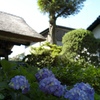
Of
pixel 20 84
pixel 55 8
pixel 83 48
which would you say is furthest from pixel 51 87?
pixel 55 8

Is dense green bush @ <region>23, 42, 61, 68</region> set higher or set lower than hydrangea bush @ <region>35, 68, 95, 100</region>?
higher

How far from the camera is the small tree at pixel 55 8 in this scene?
19.9 m

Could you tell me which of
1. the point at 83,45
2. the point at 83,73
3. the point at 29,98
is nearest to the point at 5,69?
the point at 29,98

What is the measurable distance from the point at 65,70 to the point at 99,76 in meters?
0.87

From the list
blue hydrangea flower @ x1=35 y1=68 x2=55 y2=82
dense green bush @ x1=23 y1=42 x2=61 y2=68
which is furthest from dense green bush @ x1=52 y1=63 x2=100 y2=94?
dense green bush @ x1=23 y1=42 x2=61 y2=68

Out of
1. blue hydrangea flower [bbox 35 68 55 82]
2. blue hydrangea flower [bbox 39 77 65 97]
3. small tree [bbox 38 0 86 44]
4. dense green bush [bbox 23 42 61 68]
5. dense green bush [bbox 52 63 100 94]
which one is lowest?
dense green bush [bbox 52 63 100 94]

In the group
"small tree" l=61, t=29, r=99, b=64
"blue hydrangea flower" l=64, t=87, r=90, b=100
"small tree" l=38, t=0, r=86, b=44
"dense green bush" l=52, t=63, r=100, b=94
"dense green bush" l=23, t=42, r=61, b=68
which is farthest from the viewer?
"small tree" l=38, t=0, r=86, b=44

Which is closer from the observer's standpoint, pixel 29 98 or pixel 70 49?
pixel 29 98

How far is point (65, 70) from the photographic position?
6141 millimetres

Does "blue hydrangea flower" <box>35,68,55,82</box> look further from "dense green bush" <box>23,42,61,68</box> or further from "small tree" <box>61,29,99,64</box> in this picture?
"small tree" <box>61,29,99,64</box>

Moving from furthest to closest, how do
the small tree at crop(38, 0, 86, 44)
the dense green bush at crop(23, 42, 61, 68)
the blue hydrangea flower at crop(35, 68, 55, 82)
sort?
the small tree at crop(38, 0, 86, 44) < the dense green bush at crop(23, 42, 61, 68) < the blue hydrangea flower at crop(35, 68, 55, 82)

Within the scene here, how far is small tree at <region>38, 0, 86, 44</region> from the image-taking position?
19906 millimetres

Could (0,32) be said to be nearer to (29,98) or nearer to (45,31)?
(29,98)

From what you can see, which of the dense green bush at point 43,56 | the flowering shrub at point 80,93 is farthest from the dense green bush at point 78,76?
the dense green bush at point 43,56
